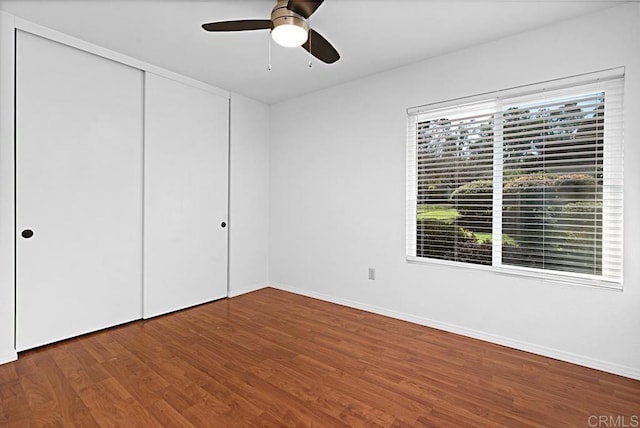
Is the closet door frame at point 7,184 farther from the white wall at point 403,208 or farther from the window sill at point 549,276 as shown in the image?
the window sill at point 549,276

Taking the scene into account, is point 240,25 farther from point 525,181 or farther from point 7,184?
point 525,181

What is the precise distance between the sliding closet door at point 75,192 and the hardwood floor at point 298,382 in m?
0.29

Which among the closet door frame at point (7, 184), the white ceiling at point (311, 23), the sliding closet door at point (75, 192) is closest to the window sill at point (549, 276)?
the white ceiling at point (311, 23)

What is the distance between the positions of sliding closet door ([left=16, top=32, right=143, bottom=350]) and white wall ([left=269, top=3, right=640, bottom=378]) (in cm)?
189

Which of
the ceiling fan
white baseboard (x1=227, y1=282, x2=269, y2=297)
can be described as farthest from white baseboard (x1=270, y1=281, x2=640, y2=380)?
the ceiling fan

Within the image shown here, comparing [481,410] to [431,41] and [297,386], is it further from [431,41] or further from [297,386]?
[431,41]

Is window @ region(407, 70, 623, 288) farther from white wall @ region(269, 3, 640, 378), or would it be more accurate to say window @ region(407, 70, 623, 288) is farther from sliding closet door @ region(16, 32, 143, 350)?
sliding closet door @ region(16, 32, 143, 350)

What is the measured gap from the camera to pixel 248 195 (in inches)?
173

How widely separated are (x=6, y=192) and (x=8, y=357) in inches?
49.1

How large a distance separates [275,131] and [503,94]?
289cm

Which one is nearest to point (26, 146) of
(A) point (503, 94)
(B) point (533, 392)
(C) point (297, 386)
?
(C) point (297, 386)

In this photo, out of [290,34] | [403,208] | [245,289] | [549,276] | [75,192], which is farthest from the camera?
[245,289]

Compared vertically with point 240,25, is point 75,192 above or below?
below

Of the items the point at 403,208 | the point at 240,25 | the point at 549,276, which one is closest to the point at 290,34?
the point at 240,25
